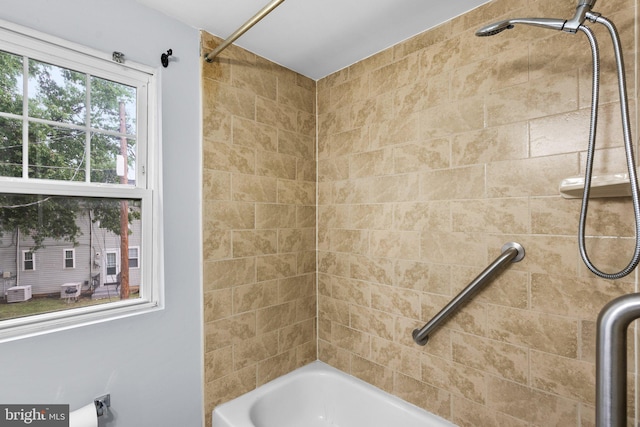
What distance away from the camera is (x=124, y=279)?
1.39 m

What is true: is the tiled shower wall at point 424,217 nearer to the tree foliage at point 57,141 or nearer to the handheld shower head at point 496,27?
the handheld shower head at point 496,27

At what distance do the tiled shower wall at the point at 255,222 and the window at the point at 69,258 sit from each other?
0.52 meters

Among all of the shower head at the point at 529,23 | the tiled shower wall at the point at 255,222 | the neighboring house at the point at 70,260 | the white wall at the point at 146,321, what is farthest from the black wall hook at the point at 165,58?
the shower head at the point at 529,23

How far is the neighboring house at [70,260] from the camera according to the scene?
114cm

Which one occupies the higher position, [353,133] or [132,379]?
[353,133]

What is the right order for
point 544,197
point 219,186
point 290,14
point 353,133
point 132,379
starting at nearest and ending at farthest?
point 544,197 < point 132,379 < point 290,14 < point 219,186 < point 353,133

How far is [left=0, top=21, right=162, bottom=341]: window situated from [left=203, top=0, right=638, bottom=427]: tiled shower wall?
30cm

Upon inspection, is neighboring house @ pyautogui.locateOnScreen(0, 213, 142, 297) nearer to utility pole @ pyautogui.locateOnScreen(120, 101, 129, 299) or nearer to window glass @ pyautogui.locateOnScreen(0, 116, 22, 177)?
utility pole @ pyautogui.locateOnScreen(120, 101, 129, 299)

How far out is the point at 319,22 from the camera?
4.99 ft

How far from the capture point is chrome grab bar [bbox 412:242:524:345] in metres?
1.27

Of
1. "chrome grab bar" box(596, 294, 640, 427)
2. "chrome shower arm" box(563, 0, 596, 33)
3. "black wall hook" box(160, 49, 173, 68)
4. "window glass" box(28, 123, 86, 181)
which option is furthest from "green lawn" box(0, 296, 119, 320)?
"chrome shower arm" box(563, 0, 596, 33)

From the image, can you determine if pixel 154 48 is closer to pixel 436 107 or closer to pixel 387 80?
pixel 387 80

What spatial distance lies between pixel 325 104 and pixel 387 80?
475 millimetres

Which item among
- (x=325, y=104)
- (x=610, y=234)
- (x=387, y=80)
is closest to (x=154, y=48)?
(x=325, y=104)
